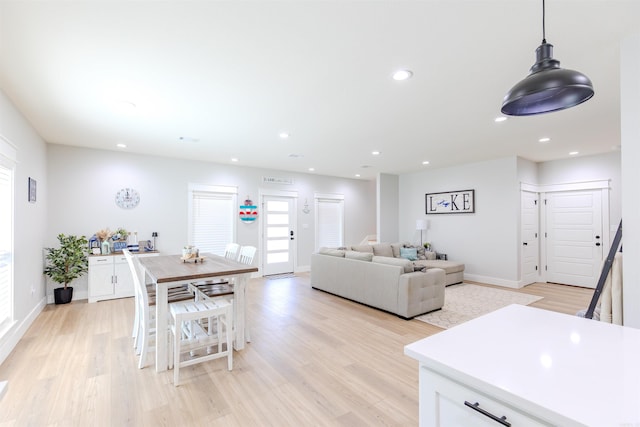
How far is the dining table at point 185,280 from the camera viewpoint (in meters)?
2.72

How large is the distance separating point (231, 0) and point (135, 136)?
11.6 feet

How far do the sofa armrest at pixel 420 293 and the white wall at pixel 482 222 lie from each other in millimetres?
2464

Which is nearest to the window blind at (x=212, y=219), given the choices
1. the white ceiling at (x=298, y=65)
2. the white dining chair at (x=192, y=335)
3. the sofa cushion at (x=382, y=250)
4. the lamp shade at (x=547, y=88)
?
the white ceiling at (x=298, y=65)

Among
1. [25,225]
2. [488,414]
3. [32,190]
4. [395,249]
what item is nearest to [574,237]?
[395,249]

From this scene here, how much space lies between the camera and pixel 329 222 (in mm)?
8297

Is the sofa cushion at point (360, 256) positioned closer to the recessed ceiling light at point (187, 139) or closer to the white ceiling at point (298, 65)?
the white ceiling at point (298, 65)

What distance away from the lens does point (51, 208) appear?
4.95 meters

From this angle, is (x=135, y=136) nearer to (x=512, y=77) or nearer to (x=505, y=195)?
(x=512, y=77)

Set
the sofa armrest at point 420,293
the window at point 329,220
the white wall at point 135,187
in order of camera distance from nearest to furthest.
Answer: the sofa armrest at point 420,293
the white wall at point 135,187
the window at point 329,220

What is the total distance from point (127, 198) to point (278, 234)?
10.6ft

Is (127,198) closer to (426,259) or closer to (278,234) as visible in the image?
(278,234)

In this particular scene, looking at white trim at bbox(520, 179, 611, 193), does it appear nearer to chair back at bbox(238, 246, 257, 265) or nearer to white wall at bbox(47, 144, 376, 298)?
white wall at bbox(47, 144, 376, 298)

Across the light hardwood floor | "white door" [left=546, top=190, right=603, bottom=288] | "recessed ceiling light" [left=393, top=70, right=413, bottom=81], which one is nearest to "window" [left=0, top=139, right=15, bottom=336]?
the light hardwood floor

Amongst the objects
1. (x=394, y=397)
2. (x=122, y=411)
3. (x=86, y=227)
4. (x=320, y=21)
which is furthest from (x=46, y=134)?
(x=394, y=397)
